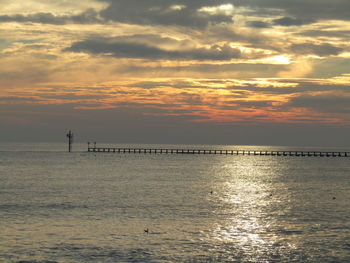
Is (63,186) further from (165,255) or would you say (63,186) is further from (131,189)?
(165,255)

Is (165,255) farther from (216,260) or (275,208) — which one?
(275,208)

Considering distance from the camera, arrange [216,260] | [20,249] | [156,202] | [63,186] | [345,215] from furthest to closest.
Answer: [63,186], [156,202], [345,215], [20,249], [216,260]

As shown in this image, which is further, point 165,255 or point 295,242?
point 295,242

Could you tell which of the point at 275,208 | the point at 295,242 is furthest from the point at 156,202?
the point at 295,242

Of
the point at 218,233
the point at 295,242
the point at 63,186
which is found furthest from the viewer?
the point at 63,186

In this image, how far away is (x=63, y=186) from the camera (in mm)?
59844

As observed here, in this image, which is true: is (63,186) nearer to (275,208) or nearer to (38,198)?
(38,198)

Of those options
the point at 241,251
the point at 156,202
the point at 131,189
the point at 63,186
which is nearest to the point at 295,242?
the point at 241,251

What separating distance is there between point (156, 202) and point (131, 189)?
12.9 metres

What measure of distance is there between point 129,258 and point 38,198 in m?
26.0

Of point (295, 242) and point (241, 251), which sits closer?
point (241, 251)

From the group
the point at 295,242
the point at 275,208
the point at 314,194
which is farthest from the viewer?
the point at 314,194

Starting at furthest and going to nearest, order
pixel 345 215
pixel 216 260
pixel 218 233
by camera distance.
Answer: pixel 345 215, pixel 218 233, pixel 216 260

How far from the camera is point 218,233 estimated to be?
29.6 metres
